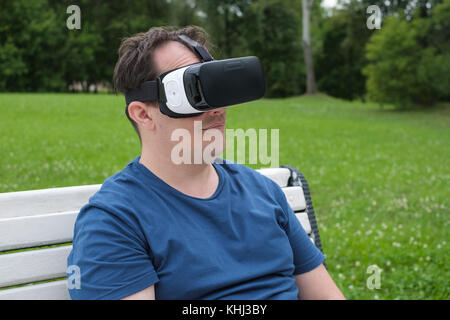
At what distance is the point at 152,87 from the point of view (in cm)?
182

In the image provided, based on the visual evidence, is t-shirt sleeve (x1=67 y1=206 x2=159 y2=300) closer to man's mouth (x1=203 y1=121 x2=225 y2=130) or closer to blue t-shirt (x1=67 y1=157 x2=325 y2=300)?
blue t-shirt (x1=67 y1=157 x2=325 y2=300)

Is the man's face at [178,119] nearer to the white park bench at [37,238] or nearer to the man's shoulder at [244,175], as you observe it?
the man's shoulder at [244,175]

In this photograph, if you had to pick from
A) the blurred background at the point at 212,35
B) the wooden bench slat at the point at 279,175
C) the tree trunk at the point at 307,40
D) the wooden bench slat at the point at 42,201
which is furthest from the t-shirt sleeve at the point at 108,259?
the tree trunk at the point at 307,40

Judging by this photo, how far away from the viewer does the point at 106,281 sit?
1542 mm

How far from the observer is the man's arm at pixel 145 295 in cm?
159

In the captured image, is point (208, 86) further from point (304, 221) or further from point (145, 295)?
point (304, 221)

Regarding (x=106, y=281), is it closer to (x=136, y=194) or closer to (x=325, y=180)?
(x=136, y=194)

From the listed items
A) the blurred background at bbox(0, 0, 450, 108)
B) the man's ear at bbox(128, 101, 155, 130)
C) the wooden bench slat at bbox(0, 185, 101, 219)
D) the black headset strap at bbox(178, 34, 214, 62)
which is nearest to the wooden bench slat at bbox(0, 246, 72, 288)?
the wooden bench slat at bbox(0, 185, 101, 219)

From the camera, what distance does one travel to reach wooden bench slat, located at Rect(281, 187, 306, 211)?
2570 mm

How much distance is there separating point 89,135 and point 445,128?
1156cm

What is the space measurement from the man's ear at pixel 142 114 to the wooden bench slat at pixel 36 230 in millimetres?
424

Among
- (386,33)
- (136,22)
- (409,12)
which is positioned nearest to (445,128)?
(386,33)

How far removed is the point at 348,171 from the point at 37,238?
281 inches

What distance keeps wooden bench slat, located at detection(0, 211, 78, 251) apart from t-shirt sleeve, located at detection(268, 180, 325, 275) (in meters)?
0.83
